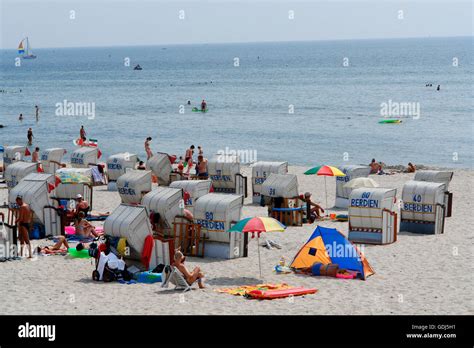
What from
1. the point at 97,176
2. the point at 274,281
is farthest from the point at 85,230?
the point at 97,176

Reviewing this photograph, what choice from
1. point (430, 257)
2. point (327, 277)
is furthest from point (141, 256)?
point (430, 257)

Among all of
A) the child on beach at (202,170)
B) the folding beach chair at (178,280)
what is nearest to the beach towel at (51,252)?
the folding beach chair at (178,280)

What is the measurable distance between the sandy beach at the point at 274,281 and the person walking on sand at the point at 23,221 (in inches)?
19.7

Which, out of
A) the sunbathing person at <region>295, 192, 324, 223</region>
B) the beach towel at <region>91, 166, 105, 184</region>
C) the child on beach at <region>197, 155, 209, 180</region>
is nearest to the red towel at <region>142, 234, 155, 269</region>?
the sunbathing person at <region>295, 192, 324, 223</region>

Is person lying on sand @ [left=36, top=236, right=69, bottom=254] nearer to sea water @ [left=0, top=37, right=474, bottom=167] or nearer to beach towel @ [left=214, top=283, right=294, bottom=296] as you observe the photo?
beach towel @ [left=214, top=283, right=294, bottom=296]

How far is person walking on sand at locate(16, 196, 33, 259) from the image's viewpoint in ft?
62.9

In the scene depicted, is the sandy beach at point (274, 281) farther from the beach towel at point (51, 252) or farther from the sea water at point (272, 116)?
the sea water at point (272, 116)

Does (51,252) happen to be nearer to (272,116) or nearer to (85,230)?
(85,230)

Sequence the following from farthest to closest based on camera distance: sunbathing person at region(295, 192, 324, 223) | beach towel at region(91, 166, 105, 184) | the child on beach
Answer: beach towel at region(91, 166, 105, 184) < the child on beach < sunbathing person at region(295, 192, 324, 223)

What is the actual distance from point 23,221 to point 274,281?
6236 mm

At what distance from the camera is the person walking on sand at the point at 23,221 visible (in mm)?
19172

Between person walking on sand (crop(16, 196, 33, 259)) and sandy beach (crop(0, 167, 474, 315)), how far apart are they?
19.7 inches

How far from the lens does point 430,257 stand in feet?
62.7
